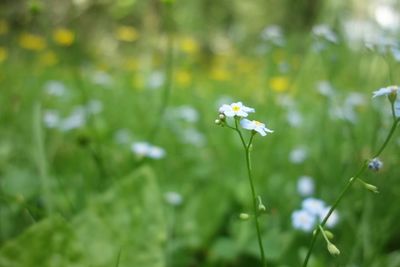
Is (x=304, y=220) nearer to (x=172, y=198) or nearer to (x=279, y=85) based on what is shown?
(x=172, y=198)

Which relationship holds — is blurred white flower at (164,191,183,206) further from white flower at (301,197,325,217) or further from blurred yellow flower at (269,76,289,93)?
blurred yellow flower at (269,76,289,93)

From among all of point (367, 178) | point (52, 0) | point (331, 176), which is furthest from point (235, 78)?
point (367, 178)

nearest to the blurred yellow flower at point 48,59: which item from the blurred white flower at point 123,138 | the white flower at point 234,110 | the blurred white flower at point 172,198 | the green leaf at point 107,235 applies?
the blurred white flower at point 123,138

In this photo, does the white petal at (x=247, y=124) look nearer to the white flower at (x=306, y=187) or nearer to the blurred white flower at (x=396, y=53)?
the blurred white flower at (x=396, y=53)

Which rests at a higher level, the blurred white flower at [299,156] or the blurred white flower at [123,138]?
the blurred white flower at [299,156]

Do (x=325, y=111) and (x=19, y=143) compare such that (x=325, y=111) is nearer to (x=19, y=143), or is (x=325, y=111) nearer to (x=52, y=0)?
(x=19, y=143)

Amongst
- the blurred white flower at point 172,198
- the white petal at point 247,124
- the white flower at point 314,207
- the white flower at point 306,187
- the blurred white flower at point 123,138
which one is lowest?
the blurred white flower at point 123,138

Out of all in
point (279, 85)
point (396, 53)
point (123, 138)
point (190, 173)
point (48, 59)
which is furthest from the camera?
point (48, 59)

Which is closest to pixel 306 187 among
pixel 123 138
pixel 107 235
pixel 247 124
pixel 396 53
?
pixel 396 53
